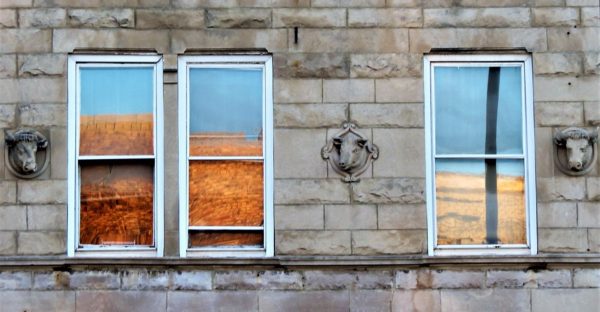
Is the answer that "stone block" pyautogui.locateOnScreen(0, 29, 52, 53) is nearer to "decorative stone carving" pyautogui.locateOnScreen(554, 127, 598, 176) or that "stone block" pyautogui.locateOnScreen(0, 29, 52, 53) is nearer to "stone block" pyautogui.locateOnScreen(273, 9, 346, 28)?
"stone block" pyautogui.locateOnScreen(273, 9, 346, 28)

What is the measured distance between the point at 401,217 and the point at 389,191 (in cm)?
29

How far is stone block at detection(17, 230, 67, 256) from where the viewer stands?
963cm

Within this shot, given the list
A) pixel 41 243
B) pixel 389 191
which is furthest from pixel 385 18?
pixel 41 243

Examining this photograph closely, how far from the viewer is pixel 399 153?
9.77 m

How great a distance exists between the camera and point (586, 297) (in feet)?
31.8

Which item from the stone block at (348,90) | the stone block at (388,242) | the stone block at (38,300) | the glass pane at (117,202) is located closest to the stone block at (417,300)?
the stone block at (388,242)

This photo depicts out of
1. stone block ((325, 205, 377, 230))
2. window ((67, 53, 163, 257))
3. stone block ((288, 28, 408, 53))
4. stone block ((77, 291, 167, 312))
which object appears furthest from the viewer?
stone block ((288, 28, 408, 53))

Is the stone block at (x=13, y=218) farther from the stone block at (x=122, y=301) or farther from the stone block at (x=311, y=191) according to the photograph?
the stone block at (x=311, y=191)

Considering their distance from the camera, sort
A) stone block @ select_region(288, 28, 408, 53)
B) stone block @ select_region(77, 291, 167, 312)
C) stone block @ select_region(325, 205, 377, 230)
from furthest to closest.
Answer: stone block @ select_region(288, 28, 408, 53), stone block @ select_region(325, 205, 377, 230), stone block @ select_region(77, 291, 167, 312)

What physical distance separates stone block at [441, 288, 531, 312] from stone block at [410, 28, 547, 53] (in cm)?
247

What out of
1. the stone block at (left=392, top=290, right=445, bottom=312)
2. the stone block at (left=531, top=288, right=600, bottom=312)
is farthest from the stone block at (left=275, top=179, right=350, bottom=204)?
the stone block at (left=531, top=288, right=600, bottom=312)

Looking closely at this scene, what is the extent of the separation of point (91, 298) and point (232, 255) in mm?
1455

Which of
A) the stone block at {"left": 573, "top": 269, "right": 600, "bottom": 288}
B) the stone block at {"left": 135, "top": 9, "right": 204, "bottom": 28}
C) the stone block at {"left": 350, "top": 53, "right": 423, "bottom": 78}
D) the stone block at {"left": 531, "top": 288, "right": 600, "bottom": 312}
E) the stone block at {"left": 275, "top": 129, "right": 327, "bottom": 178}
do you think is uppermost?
the stone block at {"left": 135, "top": 9, "right": 204, "bottom": 28}

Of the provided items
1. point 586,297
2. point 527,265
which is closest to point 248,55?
point 527,265
